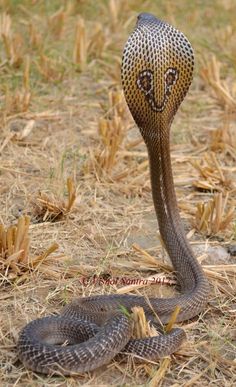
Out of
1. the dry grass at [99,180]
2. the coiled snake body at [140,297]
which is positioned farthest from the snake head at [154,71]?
the dry grass at [99,180]

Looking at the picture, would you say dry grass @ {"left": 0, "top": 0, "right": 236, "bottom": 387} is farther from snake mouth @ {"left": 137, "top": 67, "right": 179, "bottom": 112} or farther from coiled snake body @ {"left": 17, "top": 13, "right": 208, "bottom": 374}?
snake mouth @ {"left": 137, "top": 67, "right": 179, "bottom": 112}

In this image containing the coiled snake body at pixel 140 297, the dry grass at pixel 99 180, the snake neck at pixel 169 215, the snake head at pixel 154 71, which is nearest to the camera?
the coiled snake body at pixel 140 297

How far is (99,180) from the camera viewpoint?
5.46 m

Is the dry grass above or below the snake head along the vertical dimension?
below

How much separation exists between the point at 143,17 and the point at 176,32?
0.20m

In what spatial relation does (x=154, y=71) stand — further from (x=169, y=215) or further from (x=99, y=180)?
(x=99, y=180)

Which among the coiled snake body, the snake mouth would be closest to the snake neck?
the coiled snake body

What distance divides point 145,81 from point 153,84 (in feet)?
0.14

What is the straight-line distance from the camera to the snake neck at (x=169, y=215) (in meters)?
4.30

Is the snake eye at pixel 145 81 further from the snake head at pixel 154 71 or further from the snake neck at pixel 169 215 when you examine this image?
the snake neck at pixel 169 215

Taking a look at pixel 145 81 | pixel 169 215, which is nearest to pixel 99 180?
pixel 169 215

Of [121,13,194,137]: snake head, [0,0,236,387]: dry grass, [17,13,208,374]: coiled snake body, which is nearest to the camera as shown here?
[17,13,208,374]: coiled snake body

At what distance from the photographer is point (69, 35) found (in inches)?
310

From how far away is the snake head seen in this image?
13.4ft
